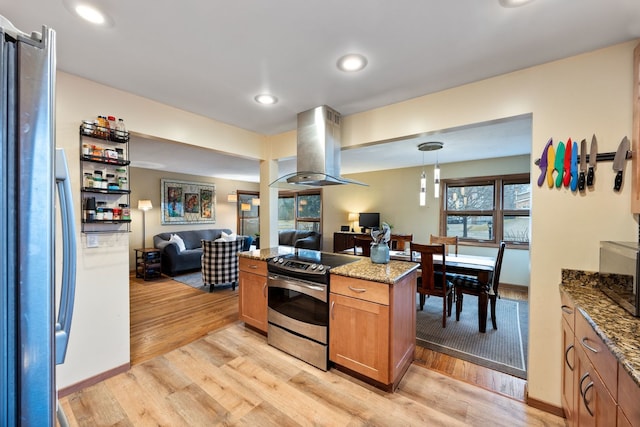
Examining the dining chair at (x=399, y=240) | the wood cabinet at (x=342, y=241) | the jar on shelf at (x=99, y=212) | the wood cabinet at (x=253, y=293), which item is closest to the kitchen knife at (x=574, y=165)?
the dining chair at (x=399, y=240)

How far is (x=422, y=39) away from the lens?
1539 mm

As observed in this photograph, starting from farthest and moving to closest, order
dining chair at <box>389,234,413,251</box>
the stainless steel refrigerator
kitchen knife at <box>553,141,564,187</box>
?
1. dining chair at <box>389,234,413,251</box>
2. kitchen knife at <box>553,141,564,187</box>
3. the stainless steel refrigerator

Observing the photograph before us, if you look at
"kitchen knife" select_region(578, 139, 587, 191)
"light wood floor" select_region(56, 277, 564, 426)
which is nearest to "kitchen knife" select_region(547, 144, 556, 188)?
"kitchen knife" select_region(578, 139, 587, 191)

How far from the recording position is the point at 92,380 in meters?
2.03

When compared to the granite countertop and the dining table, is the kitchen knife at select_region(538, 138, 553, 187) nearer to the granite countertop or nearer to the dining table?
the granite countertop

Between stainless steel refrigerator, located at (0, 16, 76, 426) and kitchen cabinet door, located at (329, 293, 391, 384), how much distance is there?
1721 millimetres

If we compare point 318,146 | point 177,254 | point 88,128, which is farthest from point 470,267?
point 177,254

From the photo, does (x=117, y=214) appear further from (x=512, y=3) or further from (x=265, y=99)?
(x=512, y=3)

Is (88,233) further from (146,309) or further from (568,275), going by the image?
(568,275)

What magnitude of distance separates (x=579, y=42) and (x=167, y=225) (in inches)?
286

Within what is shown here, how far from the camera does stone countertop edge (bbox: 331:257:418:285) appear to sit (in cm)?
193

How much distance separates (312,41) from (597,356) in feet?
6.84

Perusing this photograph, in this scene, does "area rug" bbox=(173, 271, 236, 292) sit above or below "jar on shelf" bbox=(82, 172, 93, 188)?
below

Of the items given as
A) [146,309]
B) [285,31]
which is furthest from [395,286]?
[146,309]
